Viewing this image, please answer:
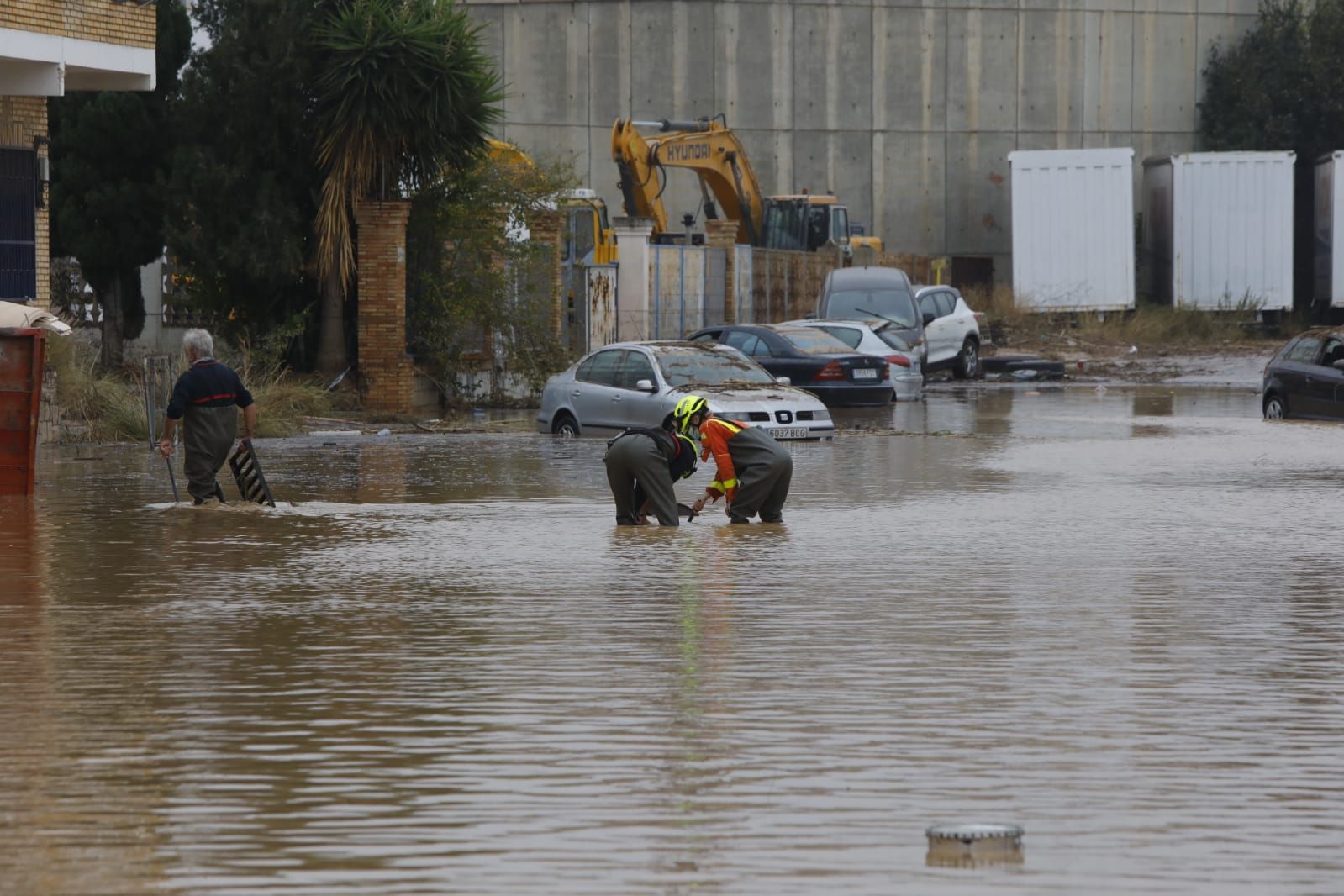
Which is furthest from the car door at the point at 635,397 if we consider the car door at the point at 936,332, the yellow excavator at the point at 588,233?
the car door at the point at 936,332

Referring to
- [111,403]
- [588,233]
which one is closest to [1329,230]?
[588,233]

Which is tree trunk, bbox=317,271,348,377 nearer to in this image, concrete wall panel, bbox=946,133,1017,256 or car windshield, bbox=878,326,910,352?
car windshield, bbox=878,326,910,352

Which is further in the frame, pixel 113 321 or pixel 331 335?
pixel 113 321

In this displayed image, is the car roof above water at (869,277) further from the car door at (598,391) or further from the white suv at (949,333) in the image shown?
the car door at (598,391)

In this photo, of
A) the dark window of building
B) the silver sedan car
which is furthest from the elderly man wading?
the dark window of building

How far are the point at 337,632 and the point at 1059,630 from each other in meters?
3.40

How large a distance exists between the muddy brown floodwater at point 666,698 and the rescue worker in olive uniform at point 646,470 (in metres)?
0.36

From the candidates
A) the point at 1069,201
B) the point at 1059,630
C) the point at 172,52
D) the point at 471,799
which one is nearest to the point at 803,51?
the point at 1069,201

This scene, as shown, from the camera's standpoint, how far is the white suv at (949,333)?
39.3 metres

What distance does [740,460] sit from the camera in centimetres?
1505

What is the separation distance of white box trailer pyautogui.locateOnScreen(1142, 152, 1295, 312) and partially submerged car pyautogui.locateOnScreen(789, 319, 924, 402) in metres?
19.3

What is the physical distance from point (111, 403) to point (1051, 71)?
3780 cm

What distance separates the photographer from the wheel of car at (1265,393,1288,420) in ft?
86.0

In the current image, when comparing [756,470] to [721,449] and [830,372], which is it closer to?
[721,449]
